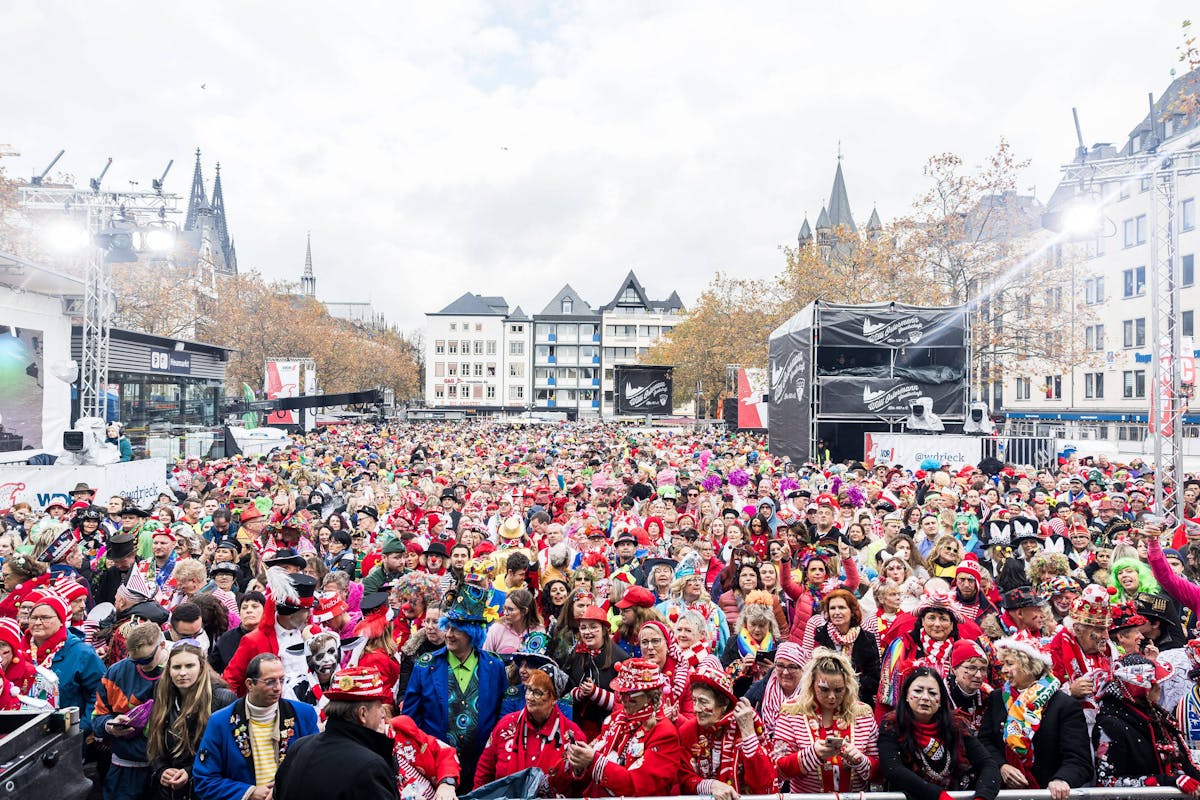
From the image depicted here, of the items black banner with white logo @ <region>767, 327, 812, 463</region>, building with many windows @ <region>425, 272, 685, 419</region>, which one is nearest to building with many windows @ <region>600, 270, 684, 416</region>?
building with many windows @ <region>425, 272, 685, 419</region>

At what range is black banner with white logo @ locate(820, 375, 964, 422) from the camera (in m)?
22.0

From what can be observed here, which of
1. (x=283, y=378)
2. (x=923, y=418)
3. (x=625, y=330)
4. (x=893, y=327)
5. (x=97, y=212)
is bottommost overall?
(x=923, y=418)

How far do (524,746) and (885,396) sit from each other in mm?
19876

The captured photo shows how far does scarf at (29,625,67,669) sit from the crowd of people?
16 millimetres

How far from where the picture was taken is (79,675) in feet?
15.3

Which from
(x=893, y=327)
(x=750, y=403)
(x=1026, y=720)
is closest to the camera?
(x=1026, y=720)

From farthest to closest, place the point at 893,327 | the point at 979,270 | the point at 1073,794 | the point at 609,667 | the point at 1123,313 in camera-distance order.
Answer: the point at 1123,313, the point at 979,270, the point at 893,327, the point at 609,667, the point at 1073,794

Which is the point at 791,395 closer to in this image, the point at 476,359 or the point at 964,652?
the point at 964,652

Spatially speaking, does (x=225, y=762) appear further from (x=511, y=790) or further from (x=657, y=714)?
(x=657, y=714)

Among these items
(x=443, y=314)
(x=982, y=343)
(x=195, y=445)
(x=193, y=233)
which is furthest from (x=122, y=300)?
(x=193, y=233)

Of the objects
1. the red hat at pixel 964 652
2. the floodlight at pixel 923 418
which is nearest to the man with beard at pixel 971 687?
the red hat at pixel 964 652

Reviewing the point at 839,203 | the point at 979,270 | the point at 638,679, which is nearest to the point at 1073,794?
the point at 638,679

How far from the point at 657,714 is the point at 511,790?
75 cm

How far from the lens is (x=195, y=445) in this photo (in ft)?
80.9
